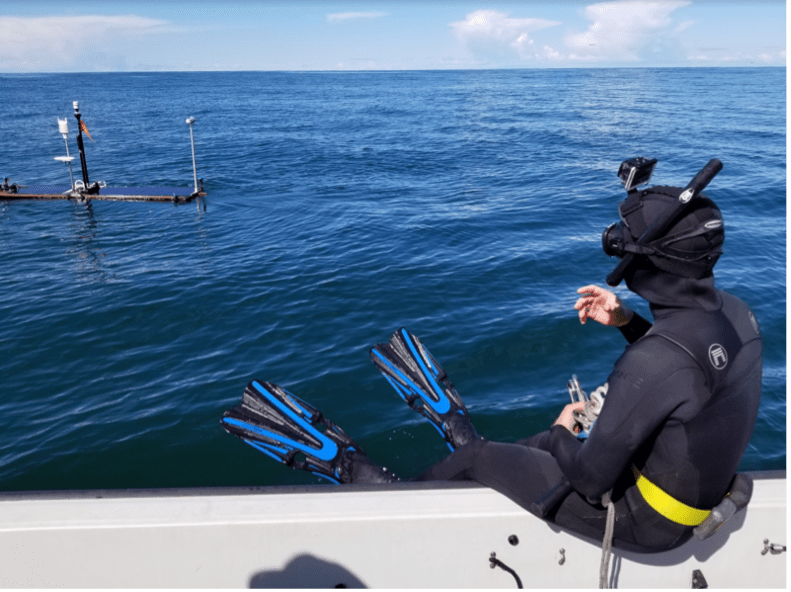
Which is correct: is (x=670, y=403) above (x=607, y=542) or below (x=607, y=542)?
above

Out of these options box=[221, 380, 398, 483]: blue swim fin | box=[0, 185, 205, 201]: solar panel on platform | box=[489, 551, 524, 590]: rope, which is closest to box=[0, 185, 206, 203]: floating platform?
box=[0, 185, 205, 201]: solar panel on platform

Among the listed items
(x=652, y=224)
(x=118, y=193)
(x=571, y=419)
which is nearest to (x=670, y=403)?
(x=652, y=224)

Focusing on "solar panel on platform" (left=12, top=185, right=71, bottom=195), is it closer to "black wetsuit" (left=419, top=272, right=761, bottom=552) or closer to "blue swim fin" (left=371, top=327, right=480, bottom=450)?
"blue swim fin" (left=371, top=327, right=480, bottom=450)

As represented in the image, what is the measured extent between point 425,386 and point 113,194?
2256 cm

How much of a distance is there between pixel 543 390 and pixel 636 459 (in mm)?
5755

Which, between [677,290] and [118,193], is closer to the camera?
[677,290]

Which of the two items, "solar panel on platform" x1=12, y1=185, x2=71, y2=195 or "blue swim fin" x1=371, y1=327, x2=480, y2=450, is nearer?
"blue swim fin" x1=371, y1=327, x2=480, y2=450

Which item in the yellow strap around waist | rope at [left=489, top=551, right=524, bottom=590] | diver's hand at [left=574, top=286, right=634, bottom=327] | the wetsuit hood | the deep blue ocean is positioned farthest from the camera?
the deep blue ocean

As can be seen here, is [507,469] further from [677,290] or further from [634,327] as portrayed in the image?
[677,290]

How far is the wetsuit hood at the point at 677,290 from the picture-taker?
2.94 meters

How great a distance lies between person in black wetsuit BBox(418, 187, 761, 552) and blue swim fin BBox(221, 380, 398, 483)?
1.73 m

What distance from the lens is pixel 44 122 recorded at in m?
60.4

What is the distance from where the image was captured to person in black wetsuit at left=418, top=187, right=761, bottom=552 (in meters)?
2.80

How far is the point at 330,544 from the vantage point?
10.9 feet
